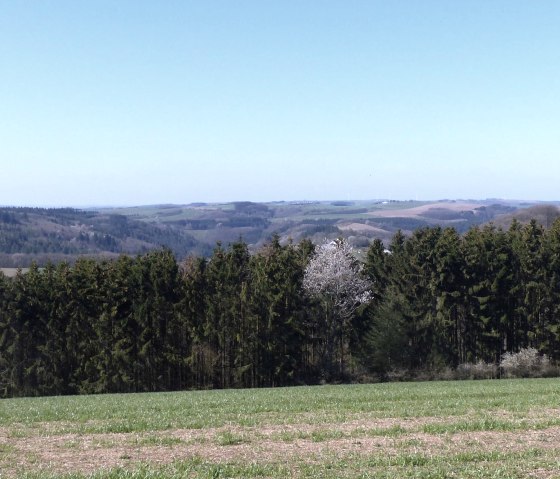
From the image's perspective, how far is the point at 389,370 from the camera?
180 feet

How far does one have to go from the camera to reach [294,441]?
14836mm

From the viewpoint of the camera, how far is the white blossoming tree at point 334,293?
189ft

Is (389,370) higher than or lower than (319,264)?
lower

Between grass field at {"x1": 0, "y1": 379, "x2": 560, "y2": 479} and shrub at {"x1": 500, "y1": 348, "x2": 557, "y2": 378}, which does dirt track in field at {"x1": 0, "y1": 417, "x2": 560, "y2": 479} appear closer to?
grass field at {"x1": 0, "y1": 379, "x2": 560, "y2": 479}

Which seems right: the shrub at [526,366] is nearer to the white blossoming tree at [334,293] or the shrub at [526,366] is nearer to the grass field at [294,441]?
the white blossoming tree at [334,293]

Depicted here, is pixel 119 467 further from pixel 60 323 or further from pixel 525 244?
pixel 525 244

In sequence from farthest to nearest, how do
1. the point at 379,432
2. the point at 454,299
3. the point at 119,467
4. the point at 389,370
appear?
the point at 454,299 → the point at 389,370 → the point at 379,432 → the point at 119,467

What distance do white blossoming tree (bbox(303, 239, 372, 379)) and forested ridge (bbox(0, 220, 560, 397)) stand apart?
0.65 ft

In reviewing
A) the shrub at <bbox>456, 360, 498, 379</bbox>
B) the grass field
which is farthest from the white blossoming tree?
the grass field

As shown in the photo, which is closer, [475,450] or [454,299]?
[475,450]

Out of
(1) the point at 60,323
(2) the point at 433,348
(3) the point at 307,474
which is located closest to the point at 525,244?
(2) the point at 433,348

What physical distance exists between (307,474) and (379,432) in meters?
4.35

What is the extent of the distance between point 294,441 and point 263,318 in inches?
1667

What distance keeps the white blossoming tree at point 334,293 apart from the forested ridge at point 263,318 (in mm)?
200
